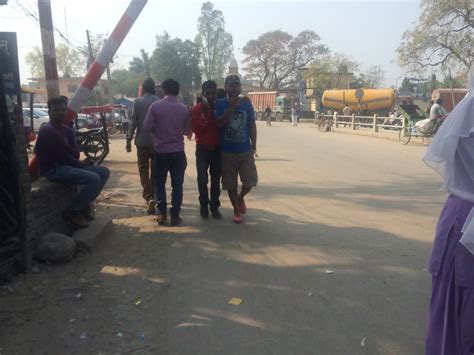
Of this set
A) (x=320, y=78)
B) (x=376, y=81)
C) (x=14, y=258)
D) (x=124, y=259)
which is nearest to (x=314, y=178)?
(x=124, y=259)

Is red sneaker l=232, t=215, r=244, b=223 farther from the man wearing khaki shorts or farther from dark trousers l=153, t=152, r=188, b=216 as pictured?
dark trousers l=153, t=152, r=188, b=216

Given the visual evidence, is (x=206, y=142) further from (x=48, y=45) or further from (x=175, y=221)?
(x=48, y=45)

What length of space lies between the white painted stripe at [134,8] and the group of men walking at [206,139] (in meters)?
1.12

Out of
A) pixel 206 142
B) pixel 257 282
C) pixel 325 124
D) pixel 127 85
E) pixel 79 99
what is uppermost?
pixel 127 85

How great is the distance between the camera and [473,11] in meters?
30.7

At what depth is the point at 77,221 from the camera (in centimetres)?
524

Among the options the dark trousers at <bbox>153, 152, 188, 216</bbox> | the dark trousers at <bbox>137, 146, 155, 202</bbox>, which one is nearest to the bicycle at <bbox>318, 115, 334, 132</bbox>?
the dark trousers at <bbox>137, 146, 155, 202</bbox>

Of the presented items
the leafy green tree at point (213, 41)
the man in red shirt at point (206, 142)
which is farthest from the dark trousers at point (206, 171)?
the leafy green tree at point (213, 41)

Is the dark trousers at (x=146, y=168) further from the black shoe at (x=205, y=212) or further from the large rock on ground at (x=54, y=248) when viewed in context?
the large rock on ground at (x=54, y=248)

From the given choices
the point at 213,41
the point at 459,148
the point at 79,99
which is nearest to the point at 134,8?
the point at 79,99

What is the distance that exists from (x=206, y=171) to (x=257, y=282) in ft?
7.50

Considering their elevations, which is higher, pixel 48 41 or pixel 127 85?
pixel 127 85

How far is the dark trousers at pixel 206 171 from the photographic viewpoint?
5.95 meters

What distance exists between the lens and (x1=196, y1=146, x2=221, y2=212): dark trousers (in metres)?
5.95
